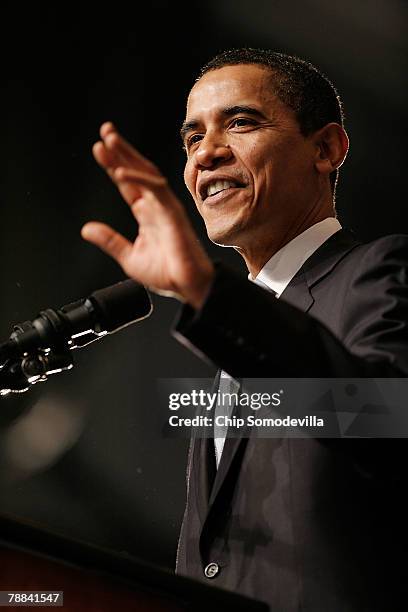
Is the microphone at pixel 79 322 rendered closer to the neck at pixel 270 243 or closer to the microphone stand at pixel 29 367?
the microphone stand at pixel 29 367

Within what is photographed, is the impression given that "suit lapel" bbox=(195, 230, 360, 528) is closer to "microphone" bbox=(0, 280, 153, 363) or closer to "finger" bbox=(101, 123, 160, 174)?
"microphone" bbox=(0, 280, 153, 363)

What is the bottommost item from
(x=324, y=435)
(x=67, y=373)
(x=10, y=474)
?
(x=10, y=474)

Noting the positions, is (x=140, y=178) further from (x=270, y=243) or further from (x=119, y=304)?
(x=270, y=243)

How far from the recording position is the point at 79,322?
3.69 ft

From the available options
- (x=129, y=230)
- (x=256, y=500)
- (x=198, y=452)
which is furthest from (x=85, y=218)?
(x=256, y=500)

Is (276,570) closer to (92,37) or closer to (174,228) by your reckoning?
(174,228)

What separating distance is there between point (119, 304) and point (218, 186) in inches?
20.2

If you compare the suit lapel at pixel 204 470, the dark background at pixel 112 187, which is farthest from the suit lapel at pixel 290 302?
the dark background at pixel 112 187

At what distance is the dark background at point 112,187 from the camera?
2398mm

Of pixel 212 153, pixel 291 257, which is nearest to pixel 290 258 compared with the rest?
pixel 291 257

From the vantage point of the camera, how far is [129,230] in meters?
2.57

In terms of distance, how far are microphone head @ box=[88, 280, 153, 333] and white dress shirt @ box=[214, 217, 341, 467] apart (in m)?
0.32

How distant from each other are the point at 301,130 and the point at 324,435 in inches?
36.1

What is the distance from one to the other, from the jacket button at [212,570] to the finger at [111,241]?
44cm
